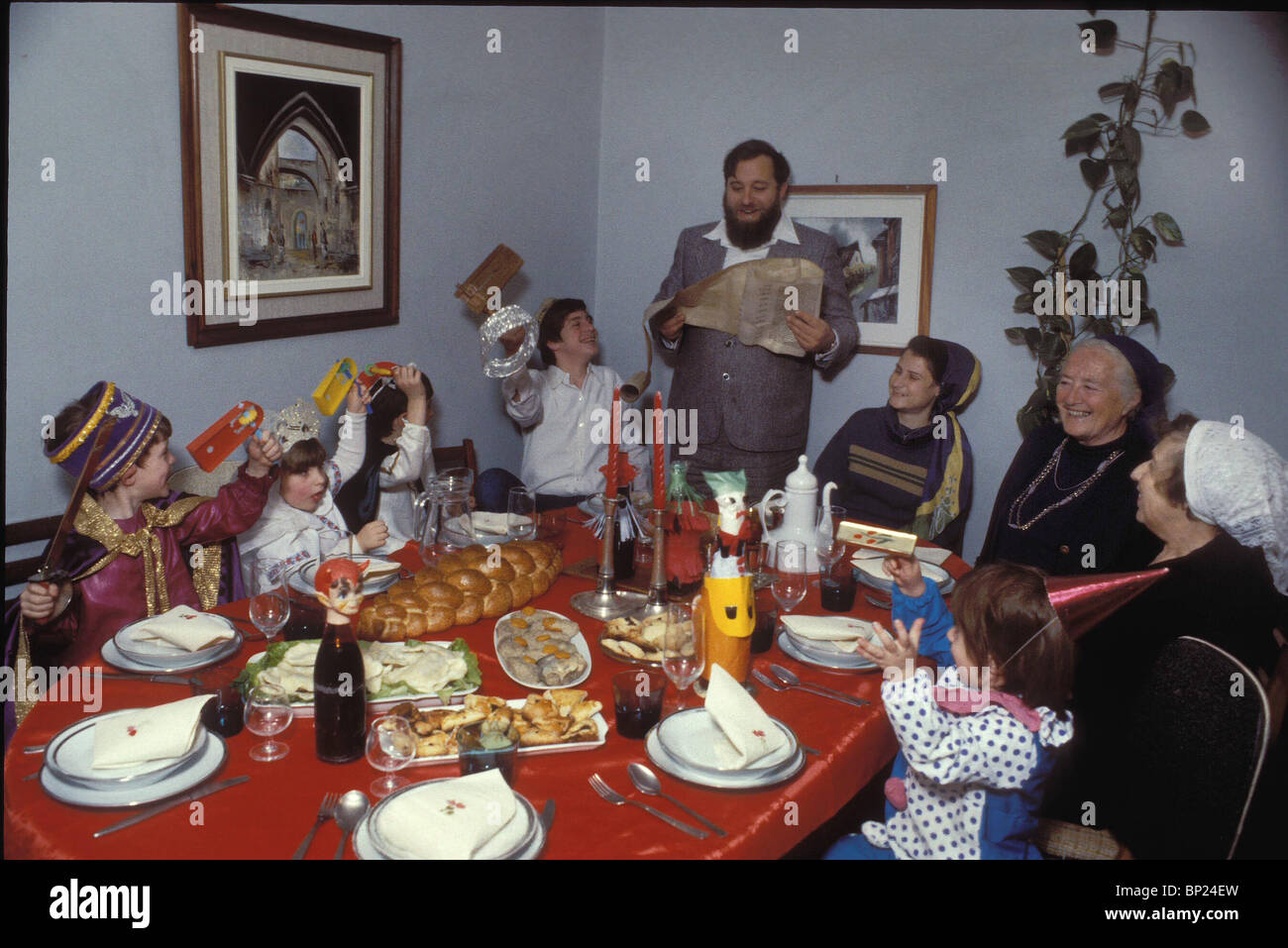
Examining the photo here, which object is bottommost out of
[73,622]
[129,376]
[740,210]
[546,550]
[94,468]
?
[73,622]

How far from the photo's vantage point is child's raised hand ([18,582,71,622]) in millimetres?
2139

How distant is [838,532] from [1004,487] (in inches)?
45.3

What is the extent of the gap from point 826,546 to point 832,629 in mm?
262

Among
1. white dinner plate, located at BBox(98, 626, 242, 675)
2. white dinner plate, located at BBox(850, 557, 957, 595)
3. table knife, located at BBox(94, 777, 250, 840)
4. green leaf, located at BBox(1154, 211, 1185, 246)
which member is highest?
green leaf, located at BBox(1154, 211, 1185, 246)

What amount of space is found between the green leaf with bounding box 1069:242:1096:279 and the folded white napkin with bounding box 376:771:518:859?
9.79 feet

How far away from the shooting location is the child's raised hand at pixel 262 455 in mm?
2516

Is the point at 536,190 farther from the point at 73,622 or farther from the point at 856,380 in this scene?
the point at 73,622

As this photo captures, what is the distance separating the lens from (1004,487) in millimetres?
3180

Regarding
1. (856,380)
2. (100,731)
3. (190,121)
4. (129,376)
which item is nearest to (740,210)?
(856,380)

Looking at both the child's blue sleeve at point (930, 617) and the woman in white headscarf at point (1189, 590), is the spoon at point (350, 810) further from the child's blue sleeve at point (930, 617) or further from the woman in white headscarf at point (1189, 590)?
the woman in white headscarf at point (1189, 590)

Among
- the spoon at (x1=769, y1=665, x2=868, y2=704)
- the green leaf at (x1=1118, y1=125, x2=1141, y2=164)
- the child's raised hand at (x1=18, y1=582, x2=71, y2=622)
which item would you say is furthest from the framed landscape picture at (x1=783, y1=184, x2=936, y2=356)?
the child's raised hand at (x1=18, y1=582, x2=71, y2=622)

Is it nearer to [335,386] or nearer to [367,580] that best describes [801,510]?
[367,580]

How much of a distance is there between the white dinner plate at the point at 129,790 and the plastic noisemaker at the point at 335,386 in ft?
5.67

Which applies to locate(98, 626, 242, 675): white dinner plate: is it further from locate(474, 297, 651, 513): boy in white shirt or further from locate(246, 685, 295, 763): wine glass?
locate(474, 297, 651, 513): boy in white shirt
